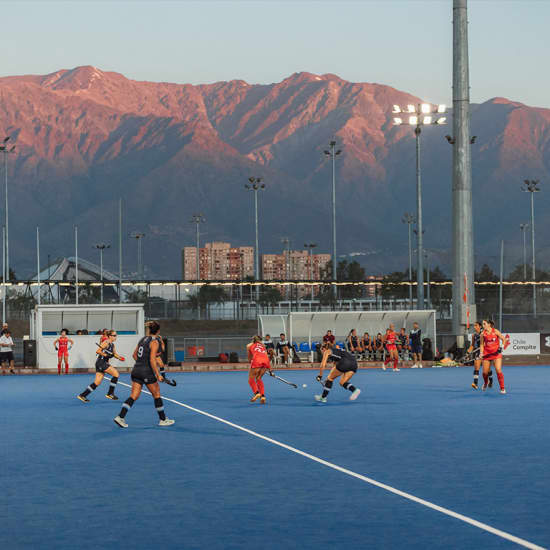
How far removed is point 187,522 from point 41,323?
3139cm

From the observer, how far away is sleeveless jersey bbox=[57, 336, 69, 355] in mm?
36562

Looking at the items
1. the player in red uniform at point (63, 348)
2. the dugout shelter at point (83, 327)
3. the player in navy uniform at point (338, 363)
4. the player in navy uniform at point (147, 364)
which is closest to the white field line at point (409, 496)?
the player in navy uniform at point (147, 364)

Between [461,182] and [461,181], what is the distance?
4cm

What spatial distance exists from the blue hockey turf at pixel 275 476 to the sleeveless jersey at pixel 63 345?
600 inches

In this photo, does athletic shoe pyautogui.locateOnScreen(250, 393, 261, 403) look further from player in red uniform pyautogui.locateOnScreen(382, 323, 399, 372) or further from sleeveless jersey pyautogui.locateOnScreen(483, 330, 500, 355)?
player in red uniform pyautogui.locateOnScreen(382, 323, 399, 372)

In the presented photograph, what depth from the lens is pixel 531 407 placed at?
20.0 meters

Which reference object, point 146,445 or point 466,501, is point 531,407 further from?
point 466,501

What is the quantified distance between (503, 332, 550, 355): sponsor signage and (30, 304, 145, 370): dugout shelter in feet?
52.8

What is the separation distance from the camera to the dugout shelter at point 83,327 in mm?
38875

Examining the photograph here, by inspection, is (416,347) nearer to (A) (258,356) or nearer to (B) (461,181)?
(B) (461,181)

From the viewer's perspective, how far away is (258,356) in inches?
859

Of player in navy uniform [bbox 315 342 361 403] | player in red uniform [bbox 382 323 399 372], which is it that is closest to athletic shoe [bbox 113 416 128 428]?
player in navy uniform [bbox 315 342 361 403]

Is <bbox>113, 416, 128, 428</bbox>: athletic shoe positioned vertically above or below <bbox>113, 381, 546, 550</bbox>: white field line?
above

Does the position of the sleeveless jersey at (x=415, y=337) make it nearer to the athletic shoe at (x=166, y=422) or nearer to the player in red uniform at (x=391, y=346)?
the player in red uniform at (x=391, y=346)
